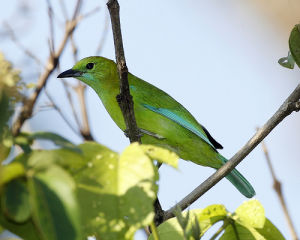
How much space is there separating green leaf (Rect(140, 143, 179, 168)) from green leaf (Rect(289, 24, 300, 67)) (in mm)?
925

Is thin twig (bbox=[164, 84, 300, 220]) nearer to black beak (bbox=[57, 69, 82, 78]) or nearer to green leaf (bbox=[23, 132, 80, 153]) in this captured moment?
green leaf (bbox=[23, 132, 80, 153])

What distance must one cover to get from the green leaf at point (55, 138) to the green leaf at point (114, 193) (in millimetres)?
117

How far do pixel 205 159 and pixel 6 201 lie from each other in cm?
408

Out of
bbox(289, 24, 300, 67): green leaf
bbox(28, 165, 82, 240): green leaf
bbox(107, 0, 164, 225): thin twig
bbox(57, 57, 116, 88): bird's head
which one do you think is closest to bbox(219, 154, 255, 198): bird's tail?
bbox(57, 57, 116, 88): bird's head

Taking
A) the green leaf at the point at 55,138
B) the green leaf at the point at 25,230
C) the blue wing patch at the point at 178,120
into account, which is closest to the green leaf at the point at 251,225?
the green leaf at the point at 25,230

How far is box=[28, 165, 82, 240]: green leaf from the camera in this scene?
37.2 inches

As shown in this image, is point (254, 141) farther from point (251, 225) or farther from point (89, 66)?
point (89, 66)

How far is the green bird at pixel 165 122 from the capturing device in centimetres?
495

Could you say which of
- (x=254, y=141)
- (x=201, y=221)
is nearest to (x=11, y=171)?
(x=201, y=221)

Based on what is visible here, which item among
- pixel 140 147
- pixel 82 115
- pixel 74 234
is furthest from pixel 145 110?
pixel 74 234

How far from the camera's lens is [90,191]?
124 centimetres

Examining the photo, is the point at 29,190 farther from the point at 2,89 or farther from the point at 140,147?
the point at 140,147

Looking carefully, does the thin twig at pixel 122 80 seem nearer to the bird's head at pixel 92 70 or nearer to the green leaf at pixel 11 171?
the green leaf at pixel 11 171

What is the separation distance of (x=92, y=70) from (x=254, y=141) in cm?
324
